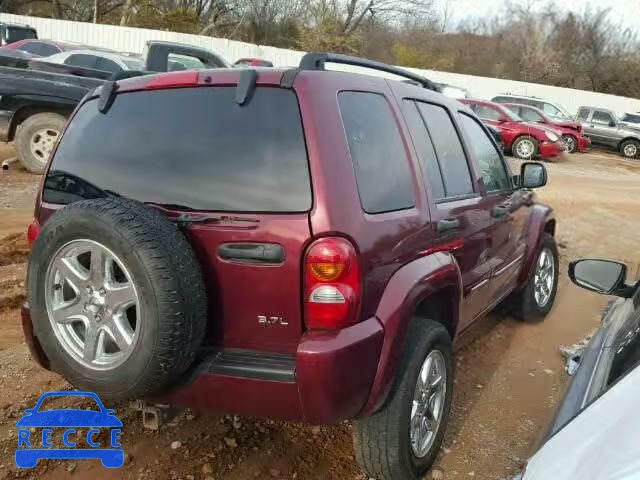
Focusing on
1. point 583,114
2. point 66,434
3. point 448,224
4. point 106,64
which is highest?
point 583,114

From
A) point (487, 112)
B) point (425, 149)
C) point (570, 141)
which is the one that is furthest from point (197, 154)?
point (570, 141)

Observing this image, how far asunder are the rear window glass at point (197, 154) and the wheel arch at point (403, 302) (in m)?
0.55

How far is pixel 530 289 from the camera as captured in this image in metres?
5.01

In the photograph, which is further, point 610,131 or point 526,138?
point 610,131

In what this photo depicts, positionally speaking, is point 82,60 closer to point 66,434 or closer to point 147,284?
point 66,434

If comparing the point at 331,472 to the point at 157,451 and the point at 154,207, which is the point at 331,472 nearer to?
the point at 157,451

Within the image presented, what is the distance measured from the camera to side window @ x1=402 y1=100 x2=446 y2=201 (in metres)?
3.05

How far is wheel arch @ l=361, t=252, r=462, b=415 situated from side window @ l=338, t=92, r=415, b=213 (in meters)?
0.30

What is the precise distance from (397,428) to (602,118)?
2334 cm

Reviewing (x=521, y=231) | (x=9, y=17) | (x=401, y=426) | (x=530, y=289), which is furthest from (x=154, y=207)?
(x=9, y=17)

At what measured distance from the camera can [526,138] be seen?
16.9m

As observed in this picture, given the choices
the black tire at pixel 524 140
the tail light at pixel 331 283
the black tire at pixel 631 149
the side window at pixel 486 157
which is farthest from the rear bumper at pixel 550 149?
the tail light at pixel 331 283

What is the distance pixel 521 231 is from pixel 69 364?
3320 mm

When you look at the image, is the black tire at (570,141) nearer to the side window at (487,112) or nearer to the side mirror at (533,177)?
the side window at (487,112)
